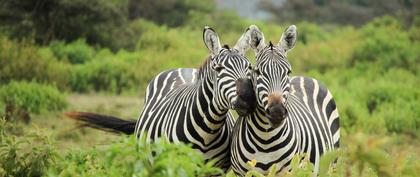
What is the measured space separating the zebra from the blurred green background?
88cm

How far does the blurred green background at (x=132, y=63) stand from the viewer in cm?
1034

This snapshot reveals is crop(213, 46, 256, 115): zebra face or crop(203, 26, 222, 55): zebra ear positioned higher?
crop(203, 26, 222, 55): zebra ear

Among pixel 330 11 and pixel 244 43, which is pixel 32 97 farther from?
pixel 330 11

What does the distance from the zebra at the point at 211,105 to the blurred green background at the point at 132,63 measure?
34.5 inches

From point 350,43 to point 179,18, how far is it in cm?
673

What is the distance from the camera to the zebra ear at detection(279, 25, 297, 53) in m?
5.26

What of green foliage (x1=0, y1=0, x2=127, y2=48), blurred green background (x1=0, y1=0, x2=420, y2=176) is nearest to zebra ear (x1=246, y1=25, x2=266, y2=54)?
blurred green background (x1=0, y1=0, x2=420, y2=176)

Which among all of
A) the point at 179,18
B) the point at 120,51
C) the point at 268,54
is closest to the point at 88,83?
the point at 120,51

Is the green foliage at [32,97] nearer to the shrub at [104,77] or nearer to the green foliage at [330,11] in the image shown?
the shrub at [104,77]

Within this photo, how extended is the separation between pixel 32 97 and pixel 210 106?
614 cm

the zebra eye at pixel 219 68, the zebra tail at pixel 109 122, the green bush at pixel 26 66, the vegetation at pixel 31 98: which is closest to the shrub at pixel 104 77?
the green bush at pixel 26 66

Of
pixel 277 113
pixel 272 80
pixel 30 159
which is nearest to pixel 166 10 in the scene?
pixel 30 159

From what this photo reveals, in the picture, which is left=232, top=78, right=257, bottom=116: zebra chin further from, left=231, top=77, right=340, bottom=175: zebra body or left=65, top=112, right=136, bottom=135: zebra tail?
left=65, top=112, right=136, bottom=135: zebra tail

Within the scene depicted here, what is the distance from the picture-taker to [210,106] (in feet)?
17.0
